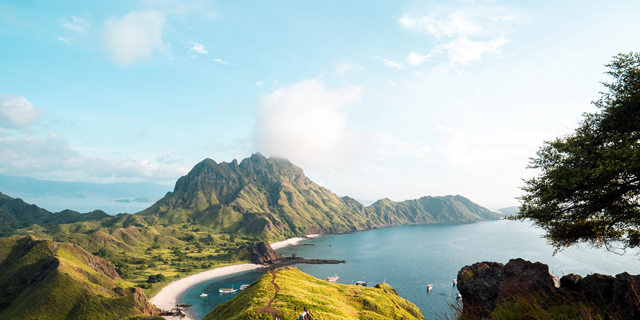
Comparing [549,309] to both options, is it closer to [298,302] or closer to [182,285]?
[298,302]

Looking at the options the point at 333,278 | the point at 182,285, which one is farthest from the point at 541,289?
the point at 182,285

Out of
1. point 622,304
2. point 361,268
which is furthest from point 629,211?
point 361,268

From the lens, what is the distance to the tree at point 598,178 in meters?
18.0

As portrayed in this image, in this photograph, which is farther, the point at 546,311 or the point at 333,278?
the point at 333,278

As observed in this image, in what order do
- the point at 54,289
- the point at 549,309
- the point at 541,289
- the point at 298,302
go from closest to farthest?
the point at 541,289 → the point at 549,309 → the point at 298,302 → the point at 54,289

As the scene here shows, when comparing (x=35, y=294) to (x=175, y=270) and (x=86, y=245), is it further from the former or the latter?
(x=86, y=245)

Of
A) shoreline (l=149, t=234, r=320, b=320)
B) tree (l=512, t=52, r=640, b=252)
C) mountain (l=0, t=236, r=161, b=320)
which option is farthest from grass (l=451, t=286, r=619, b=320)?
shoreline (l=149, t=234, r=320, b=320)

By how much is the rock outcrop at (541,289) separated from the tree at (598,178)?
138 inches

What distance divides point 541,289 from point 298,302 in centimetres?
3745

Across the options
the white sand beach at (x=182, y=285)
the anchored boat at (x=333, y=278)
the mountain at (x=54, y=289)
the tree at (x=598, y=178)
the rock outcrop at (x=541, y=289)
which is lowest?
the anchored boat at (x=333, y=278)

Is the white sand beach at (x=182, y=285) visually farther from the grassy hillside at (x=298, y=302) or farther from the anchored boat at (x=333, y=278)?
the grassy hillside at (x=298, y=302)

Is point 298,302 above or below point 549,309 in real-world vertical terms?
below

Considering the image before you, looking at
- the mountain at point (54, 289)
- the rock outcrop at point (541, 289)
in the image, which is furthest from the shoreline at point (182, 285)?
the rock outcrop at point (541, 289)

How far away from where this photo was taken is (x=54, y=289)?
8956 cm
